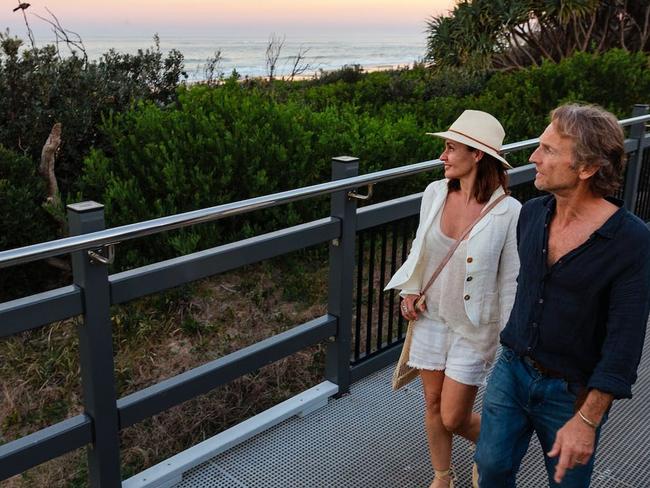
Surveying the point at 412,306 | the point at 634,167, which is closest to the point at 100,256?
the point at 412,306

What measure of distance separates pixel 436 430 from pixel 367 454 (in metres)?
0.49

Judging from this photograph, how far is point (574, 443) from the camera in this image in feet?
6.39

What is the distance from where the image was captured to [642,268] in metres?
1.90

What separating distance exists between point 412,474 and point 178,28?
138763 mm

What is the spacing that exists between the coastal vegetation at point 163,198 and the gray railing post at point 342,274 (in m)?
0.93

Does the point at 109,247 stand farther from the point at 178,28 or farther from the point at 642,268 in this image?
the point at 178,28

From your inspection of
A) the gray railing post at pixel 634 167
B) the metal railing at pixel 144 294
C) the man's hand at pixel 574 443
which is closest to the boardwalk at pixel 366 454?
the metal railing at pixel 144 294

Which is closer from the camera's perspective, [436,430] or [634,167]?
[436,430]

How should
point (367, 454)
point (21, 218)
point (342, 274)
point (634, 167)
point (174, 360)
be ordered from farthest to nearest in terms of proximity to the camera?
point (634, 167) < point (21, 218) < point (174, 360) < point (342, 274) < point (367, 454)

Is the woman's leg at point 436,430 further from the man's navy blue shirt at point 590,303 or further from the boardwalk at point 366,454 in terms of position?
the man's navy blue shirt at point 590,303

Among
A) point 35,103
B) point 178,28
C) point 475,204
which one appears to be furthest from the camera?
point 178,28

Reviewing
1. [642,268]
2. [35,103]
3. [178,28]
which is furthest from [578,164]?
[178,28]

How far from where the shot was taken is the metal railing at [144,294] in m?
2.39

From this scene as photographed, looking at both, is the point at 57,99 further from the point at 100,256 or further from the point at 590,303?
the point at 590,303
